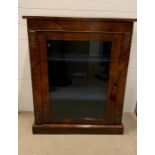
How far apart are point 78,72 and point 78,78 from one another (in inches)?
2.2

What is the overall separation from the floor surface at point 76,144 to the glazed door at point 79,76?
0.15 m

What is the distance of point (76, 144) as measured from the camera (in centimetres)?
160

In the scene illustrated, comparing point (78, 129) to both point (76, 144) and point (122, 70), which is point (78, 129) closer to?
point (76, 144)

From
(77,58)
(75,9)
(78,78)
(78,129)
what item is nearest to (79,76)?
(78,78)

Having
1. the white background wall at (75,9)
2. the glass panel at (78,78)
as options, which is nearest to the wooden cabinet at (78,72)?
the glass panel at (78,78)

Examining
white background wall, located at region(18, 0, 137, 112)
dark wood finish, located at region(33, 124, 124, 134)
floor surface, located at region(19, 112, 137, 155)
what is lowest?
floor surface, located at region(19, 112, 137, 155)

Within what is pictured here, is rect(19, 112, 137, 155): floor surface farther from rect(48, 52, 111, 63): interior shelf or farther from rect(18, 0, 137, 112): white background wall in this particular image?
rect(18, 0, 137, 112): white background wall

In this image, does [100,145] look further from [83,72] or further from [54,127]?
[83,72]

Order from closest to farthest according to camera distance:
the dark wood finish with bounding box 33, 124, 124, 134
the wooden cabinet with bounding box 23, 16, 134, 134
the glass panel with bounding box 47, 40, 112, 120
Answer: the wooden cabinet with bounding box 23, 16, 134, 134
the glass panel with bounding box 47, 40, 112, 120
the dark wood finish with bounding box 33, 124, 124, 134

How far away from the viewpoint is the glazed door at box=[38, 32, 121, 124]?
151 cm

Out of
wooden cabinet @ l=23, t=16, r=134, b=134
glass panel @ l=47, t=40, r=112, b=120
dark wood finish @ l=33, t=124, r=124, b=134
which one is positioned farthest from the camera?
dark wood finish @ l=33, t=124, r=124, b=134

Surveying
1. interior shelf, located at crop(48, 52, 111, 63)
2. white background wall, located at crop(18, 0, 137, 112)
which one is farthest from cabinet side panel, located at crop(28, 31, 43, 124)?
white background wall, located at crop(18, 0, 137, 112)

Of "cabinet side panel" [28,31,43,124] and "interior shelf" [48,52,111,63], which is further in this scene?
"interior shelf" [48,52,111,63]
